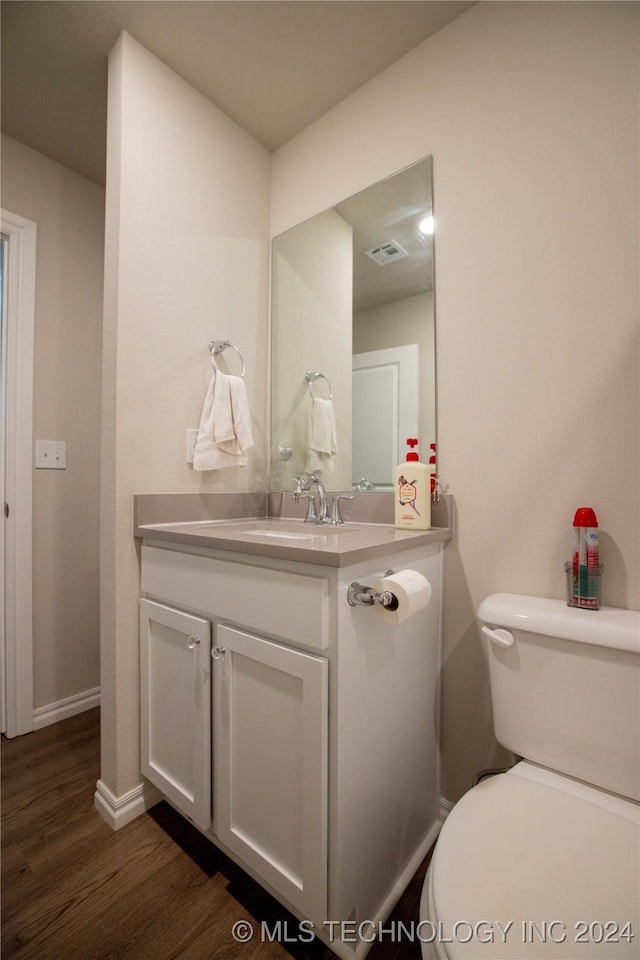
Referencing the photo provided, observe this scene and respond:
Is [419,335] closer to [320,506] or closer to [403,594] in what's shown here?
[320,506]

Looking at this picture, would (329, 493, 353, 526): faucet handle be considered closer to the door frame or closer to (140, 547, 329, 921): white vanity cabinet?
(140, 547, 329, 921): white vanity cabinet

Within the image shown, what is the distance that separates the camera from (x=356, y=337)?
Answer: 5.06 ft

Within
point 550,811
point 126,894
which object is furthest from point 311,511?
point 126,894

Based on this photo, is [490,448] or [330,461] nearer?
[490,448]

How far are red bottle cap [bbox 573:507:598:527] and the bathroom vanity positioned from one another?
0.33 metres

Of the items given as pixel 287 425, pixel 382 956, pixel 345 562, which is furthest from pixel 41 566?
pixel 382 956

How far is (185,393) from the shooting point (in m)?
1.48

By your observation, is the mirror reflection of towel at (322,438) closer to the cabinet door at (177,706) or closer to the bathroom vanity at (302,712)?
the bathroom vanity at (302,712)

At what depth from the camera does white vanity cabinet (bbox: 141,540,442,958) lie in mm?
849

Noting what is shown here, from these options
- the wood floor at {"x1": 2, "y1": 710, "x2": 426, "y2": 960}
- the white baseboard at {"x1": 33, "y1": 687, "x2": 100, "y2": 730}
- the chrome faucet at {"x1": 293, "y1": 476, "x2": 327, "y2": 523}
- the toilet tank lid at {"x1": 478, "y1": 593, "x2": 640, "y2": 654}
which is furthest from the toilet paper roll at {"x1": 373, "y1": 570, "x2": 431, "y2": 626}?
the white baseboard at {"x1": 33, "y1": 687, "x2": 100, "y2": 730}

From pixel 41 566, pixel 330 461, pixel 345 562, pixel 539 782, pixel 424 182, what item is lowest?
pixel 539 782

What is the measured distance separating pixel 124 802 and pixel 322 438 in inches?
53.5

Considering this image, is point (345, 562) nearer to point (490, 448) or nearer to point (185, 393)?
point (490, 448)

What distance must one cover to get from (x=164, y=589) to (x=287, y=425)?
83cm
